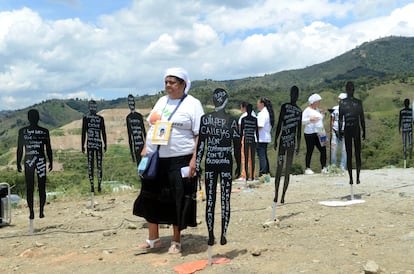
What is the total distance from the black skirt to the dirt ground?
0.45 m

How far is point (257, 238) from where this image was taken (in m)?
6.09

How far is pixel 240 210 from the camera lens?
8.14 m

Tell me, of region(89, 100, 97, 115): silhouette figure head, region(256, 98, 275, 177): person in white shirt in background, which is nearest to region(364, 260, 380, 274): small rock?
region(89, 100, 97, 115): silhouette figure head

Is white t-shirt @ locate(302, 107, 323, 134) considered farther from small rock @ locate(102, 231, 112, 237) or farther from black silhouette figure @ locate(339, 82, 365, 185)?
small rock @ locate(102, 231, 112, 237)

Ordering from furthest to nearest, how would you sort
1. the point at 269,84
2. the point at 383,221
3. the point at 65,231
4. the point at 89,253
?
the point at 269,84, the point at 65,231, the point at 383,221, the point at 89,253

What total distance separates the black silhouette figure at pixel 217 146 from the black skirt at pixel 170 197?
375 mm

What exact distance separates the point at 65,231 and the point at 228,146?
150 inches

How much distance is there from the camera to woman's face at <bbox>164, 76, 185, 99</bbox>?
5.37 m

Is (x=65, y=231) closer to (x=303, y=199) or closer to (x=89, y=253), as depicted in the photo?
(x=89, y=253)

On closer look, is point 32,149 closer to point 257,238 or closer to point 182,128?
point 182,128

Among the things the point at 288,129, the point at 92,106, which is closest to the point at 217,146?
the point at 288,129

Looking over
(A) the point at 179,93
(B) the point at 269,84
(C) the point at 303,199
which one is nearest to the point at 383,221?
(C) the point at 303,199

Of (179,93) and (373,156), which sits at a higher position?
(179,93)

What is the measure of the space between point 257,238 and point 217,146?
5.74ft
